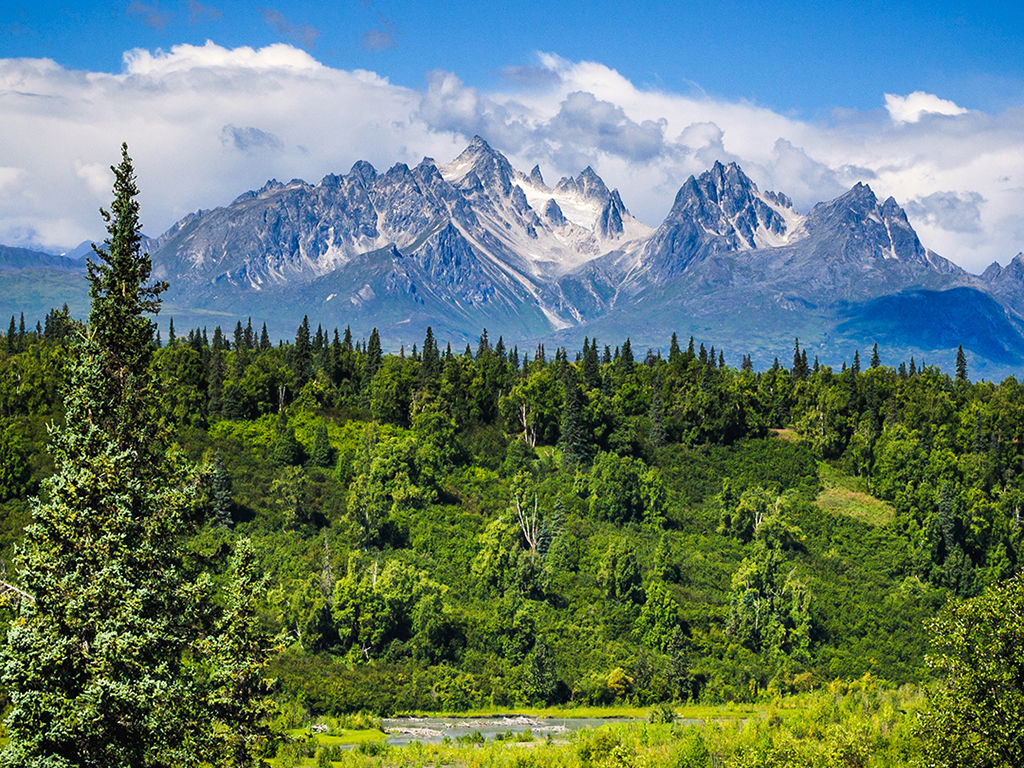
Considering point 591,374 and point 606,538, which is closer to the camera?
point 606,538

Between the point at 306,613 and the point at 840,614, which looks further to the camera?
the point at 840,614

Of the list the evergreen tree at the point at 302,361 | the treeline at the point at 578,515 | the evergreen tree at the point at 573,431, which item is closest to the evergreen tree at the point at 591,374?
the treeline at the point at 578,515

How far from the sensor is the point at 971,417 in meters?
140

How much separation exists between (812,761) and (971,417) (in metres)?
99.2

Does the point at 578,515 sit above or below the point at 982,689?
below

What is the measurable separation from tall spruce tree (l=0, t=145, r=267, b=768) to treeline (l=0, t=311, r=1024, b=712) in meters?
59.6

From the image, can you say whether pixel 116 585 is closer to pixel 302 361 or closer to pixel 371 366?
pixel 371 366

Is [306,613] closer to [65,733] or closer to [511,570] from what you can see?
[511,570]

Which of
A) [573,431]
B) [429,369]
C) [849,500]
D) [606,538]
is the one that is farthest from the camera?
[429,369]

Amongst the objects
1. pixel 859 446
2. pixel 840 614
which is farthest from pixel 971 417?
pixel 840 614

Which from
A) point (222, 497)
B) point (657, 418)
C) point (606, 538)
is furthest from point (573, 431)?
point (222, 497)

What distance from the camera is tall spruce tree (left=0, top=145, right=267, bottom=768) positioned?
1040 inches

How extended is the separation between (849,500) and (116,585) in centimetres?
11717

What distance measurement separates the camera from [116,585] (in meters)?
27.7
